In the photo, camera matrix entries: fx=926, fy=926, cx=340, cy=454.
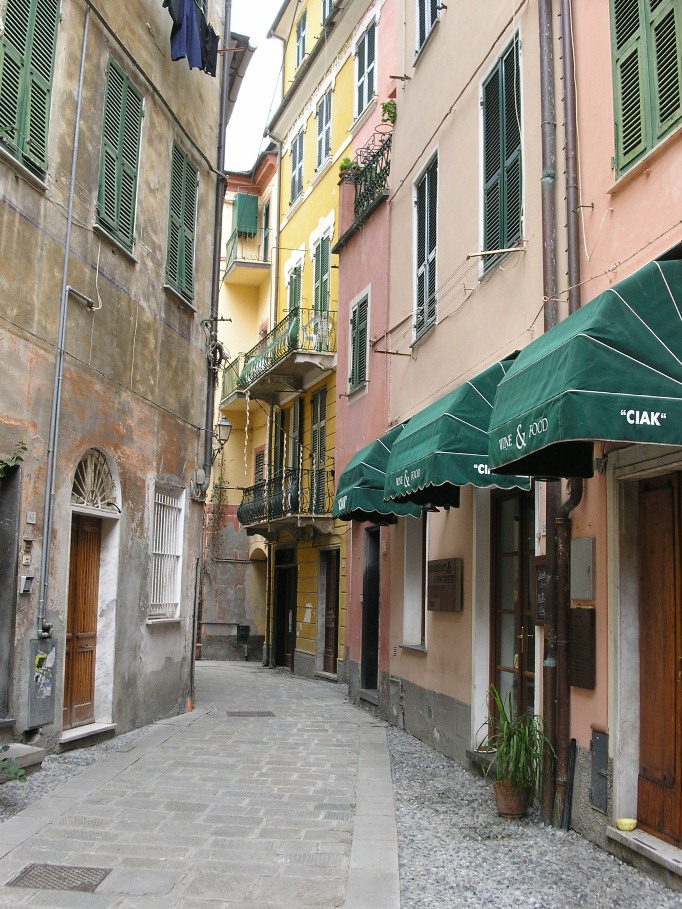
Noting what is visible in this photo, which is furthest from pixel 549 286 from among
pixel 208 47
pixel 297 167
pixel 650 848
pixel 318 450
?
pixel 297 167

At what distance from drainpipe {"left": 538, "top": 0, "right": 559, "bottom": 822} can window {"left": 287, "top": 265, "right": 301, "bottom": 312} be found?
14.5 m

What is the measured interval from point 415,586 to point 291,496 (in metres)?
8.19

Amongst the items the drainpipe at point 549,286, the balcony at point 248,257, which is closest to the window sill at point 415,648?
the drainpipe at point 549,286

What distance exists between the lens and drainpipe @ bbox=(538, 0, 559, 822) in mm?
6781

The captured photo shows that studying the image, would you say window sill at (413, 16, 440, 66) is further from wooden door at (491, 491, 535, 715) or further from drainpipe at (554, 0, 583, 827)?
wooden door at (491, 491, 535, 715)

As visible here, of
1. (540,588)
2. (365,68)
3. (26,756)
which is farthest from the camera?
(365,68)

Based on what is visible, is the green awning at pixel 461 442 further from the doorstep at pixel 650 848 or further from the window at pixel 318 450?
the window at pixel 318 450

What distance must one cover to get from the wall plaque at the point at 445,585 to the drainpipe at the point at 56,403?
410cm

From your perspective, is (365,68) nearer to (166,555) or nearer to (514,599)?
(166,555)

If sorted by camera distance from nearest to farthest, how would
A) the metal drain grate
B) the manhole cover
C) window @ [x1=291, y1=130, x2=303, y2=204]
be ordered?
the metal drain grate → the manhole cover → window @ [x1=291, y1=130, x2=303, y2=204]

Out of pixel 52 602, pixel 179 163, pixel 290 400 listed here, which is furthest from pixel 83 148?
pixel 290 400

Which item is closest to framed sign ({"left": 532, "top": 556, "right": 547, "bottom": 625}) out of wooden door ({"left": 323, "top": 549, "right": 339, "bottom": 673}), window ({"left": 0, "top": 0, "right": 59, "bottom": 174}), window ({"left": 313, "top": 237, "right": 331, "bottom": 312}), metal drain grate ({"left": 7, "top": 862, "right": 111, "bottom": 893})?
metal drain grate ({"left": 7, "top": 862, "right": 111, "bottom": 893})

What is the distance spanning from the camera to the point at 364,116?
17.5m

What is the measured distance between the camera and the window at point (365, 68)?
17469 millimetres
